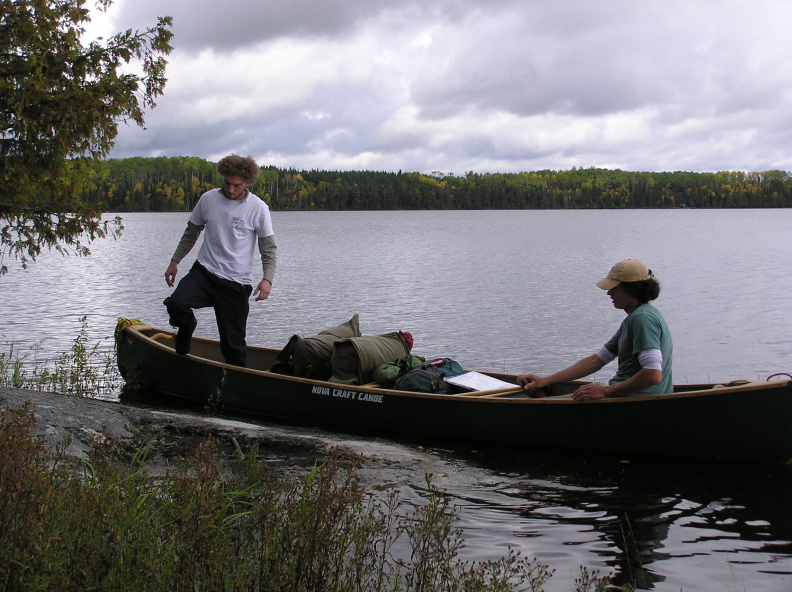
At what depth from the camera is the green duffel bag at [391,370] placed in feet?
27.0

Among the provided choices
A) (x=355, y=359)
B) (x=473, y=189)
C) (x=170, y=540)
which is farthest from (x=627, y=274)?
Result: (x=473, y=189)

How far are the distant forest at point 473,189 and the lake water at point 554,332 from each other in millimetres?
115696

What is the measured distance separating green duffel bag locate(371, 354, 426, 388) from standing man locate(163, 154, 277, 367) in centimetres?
161

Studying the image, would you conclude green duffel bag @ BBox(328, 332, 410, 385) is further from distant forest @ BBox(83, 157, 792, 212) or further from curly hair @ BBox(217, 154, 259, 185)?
distant forest @ BBox(83, 157, 792, 212)

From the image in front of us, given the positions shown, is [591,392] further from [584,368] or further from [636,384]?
[636,384]

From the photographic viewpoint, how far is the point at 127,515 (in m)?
3.55

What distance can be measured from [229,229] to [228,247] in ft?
0.58

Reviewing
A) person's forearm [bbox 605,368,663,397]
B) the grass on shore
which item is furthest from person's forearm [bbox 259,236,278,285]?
the grass on shore

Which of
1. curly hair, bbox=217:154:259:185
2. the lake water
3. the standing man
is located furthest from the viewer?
the standing man

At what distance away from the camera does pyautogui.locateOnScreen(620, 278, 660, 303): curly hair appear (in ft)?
19.6

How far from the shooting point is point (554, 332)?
52.5 feet

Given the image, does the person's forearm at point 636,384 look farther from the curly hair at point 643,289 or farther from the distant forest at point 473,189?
the distant forest at point 473,189

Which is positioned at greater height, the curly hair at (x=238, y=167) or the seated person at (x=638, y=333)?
the curly hair at (x=238, y=167)

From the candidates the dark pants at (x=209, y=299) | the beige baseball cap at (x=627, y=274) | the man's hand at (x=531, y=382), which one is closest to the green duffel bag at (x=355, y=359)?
the dark pants at (x=209, y=299)
